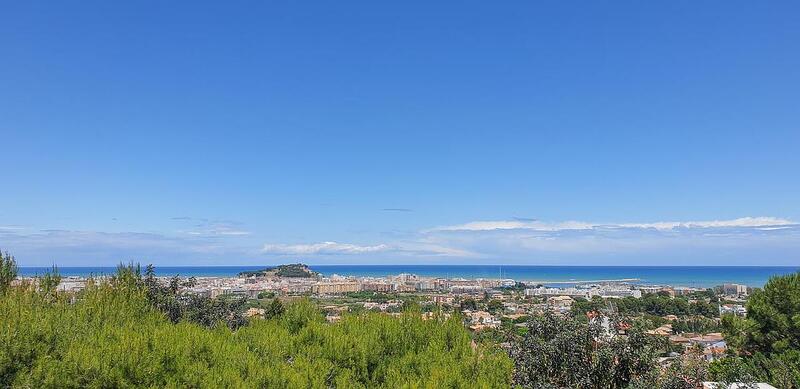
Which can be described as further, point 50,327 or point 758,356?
point 758,356

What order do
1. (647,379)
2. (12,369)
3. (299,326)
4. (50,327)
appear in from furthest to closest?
(299,326) < (50,327) < (12,369) < (647,379)

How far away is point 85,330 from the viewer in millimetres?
9805

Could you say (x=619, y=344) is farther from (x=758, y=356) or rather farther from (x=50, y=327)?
(x=758, y=356)

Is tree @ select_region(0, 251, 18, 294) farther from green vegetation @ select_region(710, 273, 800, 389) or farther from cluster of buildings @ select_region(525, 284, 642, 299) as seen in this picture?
cluster of buildings @ select_region(525, 284, 642, 299)

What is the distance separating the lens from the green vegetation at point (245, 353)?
23.5ft

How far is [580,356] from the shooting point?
7.96 meters

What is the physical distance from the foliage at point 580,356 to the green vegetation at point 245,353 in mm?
728

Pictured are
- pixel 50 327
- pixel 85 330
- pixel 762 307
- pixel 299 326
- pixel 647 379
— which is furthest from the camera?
pixel 762 307

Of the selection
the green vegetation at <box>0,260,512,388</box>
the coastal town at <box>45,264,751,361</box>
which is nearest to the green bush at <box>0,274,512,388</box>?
the green vegetation at <box>0,260,512,388</box>

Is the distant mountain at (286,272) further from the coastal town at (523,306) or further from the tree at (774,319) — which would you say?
the tree at (774,319)

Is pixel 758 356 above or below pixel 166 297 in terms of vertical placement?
below

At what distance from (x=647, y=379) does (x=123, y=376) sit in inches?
312

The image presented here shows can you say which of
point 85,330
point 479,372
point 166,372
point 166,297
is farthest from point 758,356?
point 166,297

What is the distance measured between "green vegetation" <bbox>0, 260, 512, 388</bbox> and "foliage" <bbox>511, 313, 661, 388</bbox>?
728mm
